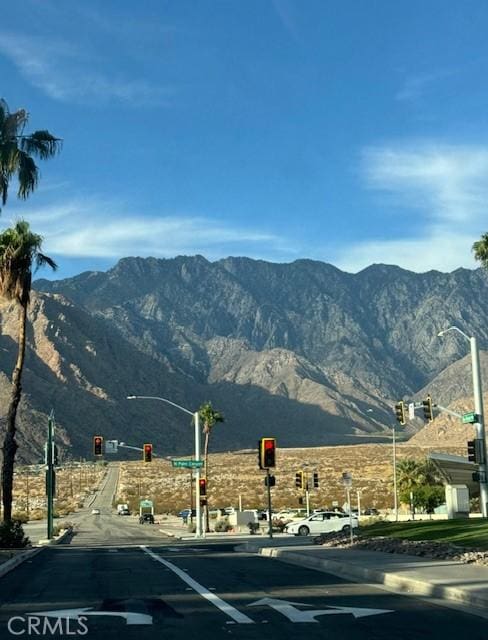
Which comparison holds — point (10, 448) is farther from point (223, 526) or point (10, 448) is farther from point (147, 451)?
point (223, 526)

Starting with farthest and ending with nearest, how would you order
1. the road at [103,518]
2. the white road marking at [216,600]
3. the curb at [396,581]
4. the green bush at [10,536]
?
the road at [103,518] → the green bush at [10,536] → the curb at [396,581] → the white road marking at [216,600]

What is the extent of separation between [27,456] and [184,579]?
149714 mm

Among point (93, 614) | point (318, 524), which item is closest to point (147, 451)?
point (318, 524)

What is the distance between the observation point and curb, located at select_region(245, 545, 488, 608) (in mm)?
15734

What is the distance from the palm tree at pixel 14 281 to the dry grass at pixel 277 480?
59285mm

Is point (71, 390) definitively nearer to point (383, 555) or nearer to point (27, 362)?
point (27, 362)

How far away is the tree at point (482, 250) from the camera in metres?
46.4

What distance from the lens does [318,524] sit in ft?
182

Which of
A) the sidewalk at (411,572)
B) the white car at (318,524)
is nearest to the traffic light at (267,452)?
the sidewalk at (411,572)

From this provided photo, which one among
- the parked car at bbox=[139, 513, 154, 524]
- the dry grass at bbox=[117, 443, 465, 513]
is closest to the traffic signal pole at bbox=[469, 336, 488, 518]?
the parked car at bbox=[139, 513, 154, 524]

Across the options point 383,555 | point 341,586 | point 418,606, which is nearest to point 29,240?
point 383,555

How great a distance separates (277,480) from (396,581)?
110 m

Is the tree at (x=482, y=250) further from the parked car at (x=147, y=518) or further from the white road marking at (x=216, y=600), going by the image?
the parked car at (x=147, y=518)

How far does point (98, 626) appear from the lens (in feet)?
43.3
